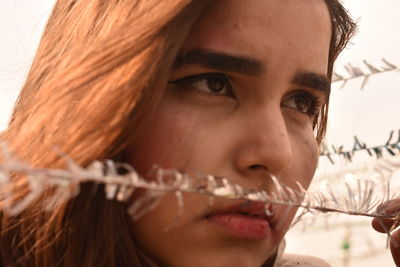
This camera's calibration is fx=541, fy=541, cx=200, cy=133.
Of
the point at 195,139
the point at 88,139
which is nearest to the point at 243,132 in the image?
the point at 195,139

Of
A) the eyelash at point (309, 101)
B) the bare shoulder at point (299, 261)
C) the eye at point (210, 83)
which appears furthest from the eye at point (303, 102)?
the bare shoulder at point (299, 261)

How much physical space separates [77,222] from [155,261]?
10cm

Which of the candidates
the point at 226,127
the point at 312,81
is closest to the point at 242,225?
the point at 226,127

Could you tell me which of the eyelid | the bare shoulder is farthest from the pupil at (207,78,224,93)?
the bare shoulder

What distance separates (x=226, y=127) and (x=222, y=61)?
3.0 inches

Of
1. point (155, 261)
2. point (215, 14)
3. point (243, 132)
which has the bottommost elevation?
point (155, 261)

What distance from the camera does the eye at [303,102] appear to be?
711 mm

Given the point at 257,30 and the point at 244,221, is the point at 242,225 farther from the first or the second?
the point at 257,30

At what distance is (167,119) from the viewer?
22.9 inches

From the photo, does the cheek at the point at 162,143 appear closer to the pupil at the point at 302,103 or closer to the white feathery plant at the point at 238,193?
the white feathery plant at the point at 238,193

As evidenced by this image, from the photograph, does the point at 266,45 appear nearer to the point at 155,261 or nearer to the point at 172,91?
the point at 172,91

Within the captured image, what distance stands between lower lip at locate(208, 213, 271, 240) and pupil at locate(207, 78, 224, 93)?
145 millimetres

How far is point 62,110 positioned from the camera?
1.80ft

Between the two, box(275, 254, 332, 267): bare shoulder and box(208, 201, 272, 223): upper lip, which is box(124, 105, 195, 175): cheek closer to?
box(208, 201, 272, 223): upper lip
